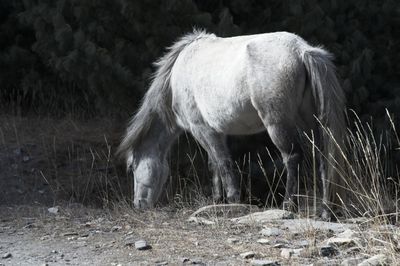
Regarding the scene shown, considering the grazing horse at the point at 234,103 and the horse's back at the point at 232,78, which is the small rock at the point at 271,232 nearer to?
the grazing horse at the point at 234,103

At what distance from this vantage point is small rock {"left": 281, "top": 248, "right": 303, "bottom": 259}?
466 centimetres

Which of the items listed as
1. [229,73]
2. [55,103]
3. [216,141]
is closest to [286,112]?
[229,73]

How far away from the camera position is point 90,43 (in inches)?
335

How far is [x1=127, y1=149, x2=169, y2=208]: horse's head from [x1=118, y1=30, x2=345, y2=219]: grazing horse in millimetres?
11

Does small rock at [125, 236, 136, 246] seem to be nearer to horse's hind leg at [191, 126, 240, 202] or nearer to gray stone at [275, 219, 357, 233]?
gray stone at [275, 219, 357, 233]

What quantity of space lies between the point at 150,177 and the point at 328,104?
2692mm

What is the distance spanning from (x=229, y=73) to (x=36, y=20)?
3810 mm

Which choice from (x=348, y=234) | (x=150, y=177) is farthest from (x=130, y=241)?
(x=150, y=177)

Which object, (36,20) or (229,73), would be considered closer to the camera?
(229,73)

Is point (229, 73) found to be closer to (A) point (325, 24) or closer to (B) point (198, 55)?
(B) point (198, 55)

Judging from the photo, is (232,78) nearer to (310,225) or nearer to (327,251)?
(310,225)

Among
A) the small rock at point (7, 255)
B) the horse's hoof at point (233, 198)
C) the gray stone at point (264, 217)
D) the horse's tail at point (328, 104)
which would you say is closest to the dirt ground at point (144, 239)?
the small rock at point (7, 255)

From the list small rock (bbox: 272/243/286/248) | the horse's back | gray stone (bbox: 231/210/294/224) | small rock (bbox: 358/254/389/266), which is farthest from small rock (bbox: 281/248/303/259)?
the horse's back

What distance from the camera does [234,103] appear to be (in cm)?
631
